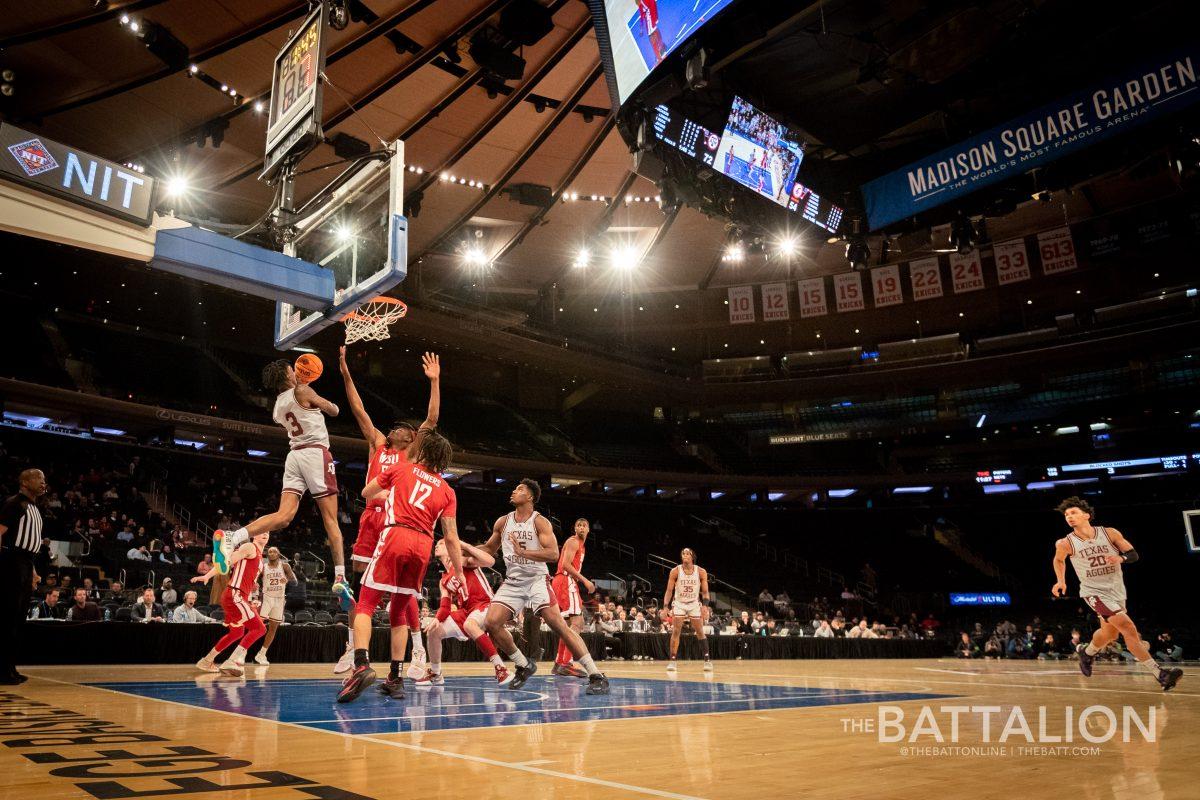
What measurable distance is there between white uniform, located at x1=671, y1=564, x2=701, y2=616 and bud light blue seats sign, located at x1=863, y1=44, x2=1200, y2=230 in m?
6.87

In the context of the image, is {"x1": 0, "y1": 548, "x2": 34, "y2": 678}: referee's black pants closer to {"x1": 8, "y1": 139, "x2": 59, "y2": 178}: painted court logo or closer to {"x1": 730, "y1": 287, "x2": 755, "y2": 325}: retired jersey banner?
{"x1": 8, "y1": 139, "x2": 59, "y2": 178}: painted court logo

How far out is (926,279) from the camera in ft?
82.7

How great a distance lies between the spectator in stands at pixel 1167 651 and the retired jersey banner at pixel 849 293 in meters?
12.7

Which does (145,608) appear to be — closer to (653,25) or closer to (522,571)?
(522,571)

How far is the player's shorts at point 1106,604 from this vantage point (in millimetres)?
8902

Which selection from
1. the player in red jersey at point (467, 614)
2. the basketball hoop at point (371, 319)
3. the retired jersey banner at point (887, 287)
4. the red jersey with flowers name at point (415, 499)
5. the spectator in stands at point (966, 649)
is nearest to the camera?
the red jersey with flowers name at point (415, 499)

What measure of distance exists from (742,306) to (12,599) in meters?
24.6

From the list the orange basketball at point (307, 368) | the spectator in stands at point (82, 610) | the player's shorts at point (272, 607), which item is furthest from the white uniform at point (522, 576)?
the spectator in stands at point (82, 610)

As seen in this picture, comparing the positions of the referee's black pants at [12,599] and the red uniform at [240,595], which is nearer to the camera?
the referee's black pants at [12,599]

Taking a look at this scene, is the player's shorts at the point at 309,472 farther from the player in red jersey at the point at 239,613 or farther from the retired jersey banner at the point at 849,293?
the retired jersey banner at the point at 849,293

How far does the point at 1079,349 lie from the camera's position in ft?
96.0

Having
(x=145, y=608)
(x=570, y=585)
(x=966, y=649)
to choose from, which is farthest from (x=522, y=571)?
(x=966, y=649)

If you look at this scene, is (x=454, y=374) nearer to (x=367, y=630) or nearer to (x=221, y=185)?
(x=221, y=185)

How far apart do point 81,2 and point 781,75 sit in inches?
458
